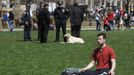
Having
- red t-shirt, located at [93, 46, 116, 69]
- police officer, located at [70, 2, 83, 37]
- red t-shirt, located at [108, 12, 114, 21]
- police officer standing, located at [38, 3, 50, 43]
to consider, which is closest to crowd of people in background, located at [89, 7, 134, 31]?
red t-shirt, located at [108, 12, 114, 21]

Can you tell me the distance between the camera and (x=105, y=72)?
11195mm

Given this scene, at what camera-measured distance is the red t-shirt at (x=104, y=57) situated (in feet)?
37.3

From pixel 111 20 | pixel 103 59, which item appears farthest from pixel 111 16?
pixel 103 59

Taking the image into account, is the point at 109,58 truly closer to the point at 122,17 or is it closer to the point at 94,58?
the point at 94,58

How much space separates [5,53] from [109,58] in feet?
31.5

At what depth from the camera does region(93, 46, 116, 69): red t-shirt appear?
11.4 metres

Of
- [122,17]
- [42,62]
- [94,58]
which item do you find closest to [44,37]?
[42,62]

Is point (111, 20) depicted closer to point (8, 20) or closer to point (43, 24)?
point (8, 20)

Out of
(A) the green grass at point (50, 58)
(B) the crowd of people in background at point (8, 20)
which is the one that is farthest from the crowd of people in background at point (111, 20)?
(A) the green grass at point (50, 58)

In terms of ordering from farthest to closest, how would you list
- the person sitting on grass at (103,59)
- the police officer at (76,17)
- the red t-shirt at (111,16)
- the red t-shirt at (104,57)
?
the red t-shirt at (111,16) → the police officer at (76,17) → the red t-shirt at (104,57) → the person sitting on grass at (103,59)

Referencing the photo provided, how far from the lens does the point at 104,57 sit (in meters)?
11.4

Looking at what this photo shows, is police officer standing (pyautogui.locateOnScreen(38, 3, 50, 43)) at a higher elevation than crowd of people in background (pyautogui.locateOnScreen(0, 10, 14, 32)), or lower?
higher

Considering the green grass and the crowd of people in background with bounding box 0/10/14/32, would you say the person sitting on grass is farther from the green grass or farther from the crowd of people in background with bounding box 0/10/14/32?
the crowd of people in background with bounding box 0/10/14/32

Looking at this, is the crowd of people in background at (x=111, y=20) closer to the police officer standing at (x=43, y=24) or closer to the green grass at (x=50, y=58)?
the police officer standing at (x=43, y=24)
